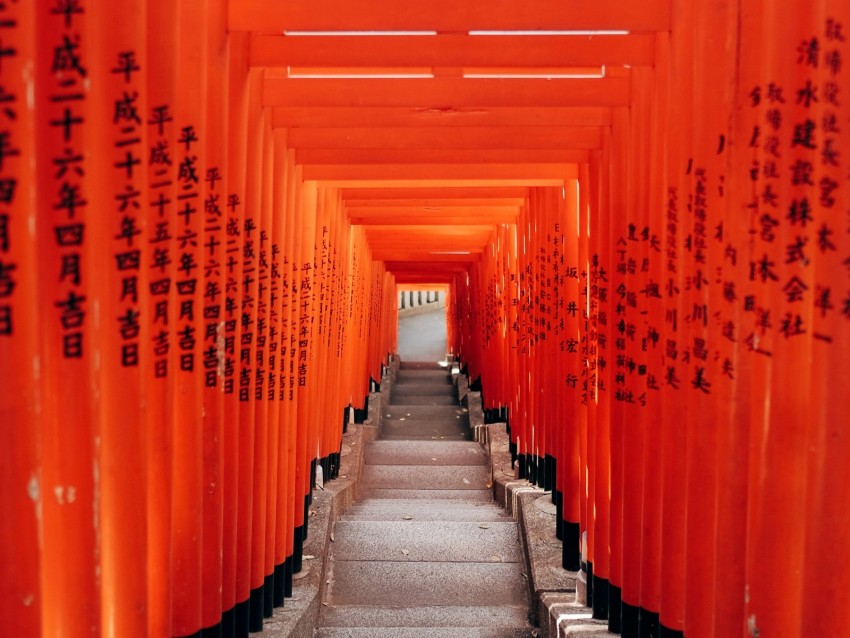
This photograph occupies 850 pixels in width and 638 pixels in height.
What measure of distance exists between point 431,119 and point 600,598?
9.48ft

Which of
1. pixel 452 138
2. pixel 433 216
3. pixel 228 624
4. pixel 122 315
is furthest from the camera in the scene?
pixel 433 216

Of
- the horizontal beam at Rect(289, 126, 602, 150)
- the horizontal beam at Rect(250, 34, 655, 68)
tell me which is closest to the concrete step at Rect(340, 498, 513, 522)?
the horizontal beam at Rect(289, 126, 602, 150)

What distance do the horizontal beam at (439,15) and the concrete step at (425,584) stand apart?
13.9ft

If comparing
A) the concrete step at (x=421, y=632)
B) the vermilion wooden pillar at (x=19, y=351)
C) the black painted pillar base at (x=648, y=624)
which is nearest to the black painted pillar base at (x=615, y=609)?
the black painted pillar base at (x=648, y=624)

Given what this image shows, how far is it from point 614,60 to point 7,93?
2903 millimetres

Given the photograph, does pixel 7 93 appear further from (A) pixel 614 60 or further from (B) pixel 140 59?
(A) pixel 614 60

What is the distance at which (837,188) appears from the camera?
2.18m

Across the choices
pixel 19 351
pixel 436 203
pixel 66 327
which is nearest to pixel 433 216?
pixel 436 203

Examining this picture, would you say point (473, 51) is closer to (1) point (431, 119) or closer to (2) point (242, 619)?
(1) point (431, 119)

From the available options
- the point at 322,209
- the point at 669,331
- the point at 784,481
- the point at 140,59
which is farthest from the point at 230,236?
the point at 322,209

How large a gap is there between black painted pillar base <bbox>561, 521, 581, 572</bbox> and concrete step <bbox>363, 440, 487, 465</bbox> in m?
5.20

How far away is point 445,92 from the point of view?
178 inches

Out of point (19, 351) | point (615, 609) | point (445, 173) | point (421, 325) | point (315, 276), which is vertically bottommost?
point (615, 609)

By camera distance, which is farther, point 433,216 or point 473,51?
point 433,216
